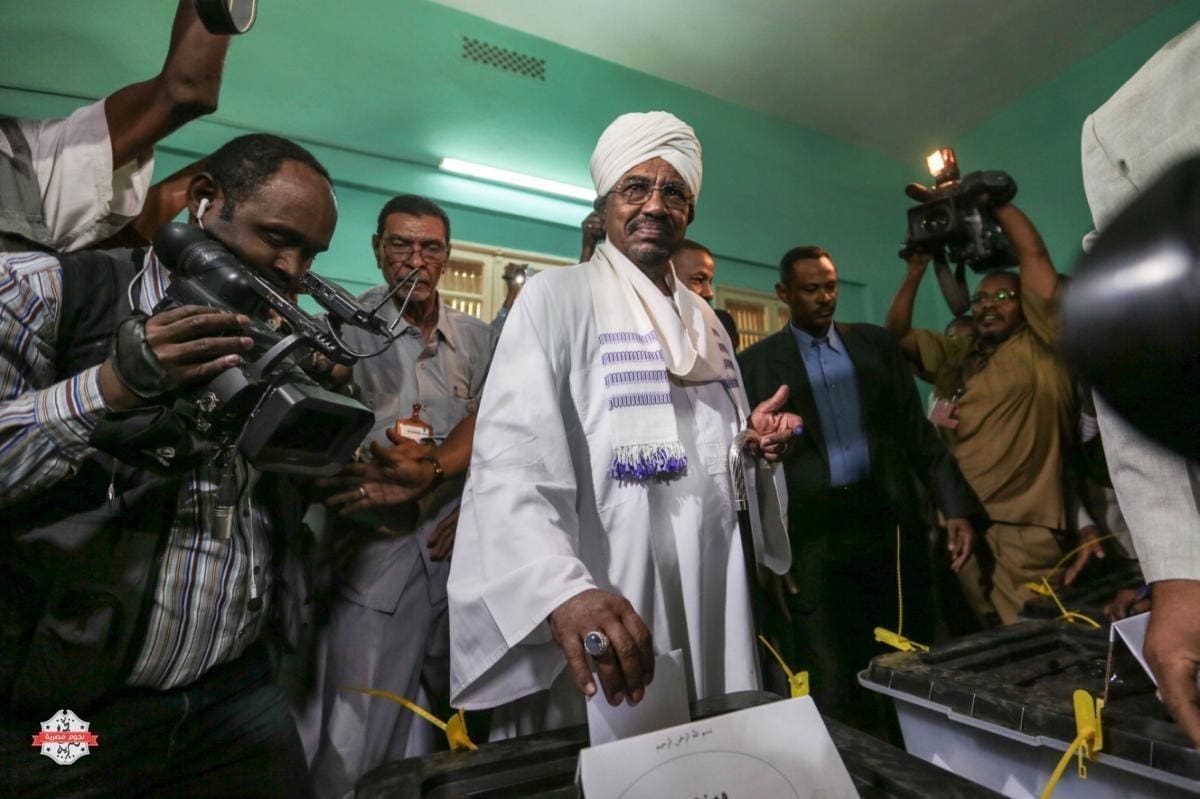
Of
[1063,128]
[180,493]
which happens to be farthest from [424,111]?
[1063,128]

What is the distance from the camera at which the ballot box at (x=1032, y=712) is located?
619 mm

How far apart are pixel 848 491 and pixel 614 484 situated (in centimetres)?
130

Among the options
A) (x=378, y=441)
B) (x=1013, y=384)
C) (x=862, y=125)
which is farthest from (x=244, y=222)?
(x=862, y=125)

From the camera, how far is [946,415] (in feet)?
8.42

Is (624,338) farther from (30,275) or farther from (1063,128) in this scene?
(1063,128)

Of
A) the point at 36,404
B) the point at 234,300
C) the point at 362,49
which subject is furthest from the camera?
the point at 362,49

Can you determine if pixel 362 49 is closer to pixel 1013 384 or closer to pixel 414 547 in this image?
pixel 414 547

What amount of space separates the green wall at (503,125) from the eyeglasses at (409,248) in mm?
1430

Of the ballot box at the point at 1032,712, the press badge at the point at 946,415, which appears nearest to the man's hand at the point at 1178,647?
the ballot box at the point at 1032,712

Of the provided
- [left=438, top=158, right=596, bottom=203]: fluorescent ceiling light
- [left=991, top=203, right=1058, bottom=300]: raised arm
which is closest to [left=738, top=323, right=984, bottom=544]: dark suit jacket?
[left=991, top=203, right=1058, bottom=300]: raised arm

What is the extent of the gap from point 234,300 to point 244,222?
0.28 metres

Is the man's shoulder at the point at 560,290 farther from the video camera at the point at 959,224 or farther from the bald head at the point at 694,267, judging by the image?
the video camera at the point at 959,224

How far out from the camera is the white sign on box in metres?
0.51

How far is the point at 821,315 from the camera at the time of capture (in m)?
2.35
